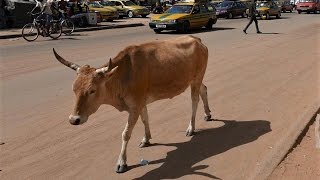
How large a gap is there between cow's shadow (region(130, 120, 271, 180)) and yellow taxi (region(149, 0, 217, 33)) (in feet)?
60.5

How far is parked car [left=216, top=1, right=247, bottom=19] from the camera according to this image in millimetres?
42906

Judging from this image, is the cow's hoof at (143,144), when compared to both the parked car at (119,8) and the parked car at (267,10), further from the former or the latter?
the parked car at (119,8)

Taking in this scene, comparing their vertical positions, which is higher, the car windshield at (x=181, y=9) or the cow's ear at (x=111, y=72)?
the cow's ear at (x=111, y=72)

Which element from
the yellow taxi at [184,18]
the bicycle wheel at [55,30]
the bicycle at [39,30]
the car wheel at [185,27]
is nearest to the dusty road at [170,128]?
the bicycle at [39,30]

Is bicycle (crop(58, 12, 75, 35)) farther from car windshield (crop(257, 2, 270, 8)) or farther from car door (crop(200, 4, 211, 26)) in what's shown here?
car windshield (crop(257, 2, 270, 8))

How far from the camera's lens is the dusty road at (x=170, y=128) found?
237 inches

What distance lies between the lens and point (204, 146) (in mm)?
6844

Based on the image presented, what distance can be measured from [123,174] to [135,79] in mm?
1188

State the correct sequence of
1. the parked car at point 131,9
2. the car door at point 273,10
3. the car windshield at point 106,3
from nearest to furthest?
the car door at point 273,10
the car windshield at point 106,3
the parked car at point 131,9

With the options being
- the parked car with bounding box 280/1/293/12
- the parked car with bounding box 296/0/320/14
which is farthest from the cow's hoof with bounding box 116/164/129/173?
the parked car with bounding box 280/1/293/12

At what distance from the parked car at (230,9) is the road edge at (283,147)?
35244 mm

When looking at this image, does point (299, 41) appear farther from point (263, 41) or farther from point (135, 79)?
point (135, 79)

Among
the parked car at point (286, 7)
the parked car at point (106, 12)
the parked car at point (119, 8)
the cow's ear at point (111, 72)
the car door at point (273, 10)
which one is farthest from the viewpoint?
the parked car at point (286, 7)

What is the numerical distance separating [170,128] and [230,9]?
3657 centimetres
